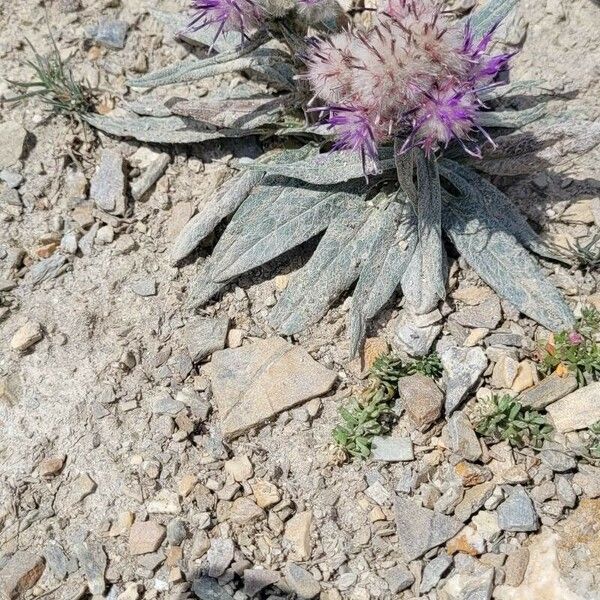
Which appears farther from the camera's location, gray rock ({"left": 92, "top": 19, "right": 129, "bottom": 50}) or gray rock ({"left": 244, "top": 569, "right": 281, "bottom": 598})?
gray rock ({"left": 92, "top": 19, "right": 129, "bottom": 50})

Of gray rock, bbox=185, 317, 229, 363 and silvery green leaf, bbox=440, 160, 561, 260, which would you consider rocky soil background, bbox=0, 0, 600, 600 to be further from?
silvery green leaf, bbox=440, 160, 561, 260

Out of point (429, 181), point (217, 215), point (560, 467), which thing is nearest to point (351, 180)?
point (429, 181)

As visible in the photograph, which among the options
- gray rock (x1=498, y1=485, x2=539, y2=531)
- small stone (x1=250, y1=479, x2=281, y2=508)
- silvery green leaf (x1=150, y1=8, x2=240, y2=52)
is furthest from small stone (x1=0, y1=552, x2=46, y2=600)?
silvery green leaf (x1=150, y1=8, x2=240, y2=52)

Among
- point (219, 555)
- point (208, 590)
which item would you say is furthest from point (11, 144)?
point (208, 590)

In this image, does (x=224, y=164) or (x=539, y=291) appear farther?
(x=224, y=164)

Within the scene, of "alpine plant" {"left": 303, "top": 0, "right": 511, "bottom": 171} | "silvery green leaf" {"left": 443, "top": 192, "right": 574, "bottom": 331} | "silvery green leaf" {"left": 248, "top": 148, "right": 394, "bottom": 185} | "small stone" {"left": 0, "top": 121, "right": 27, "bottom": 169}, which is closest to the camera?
"alpine plant" {"left": 303, "top": 0, "right": 511, "bottom": 171}

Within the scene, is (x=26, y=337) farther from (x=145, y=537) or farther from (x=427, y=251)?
(x=427, y=251)

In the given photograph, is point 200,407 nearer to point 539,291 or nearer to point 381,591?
point 381,591
